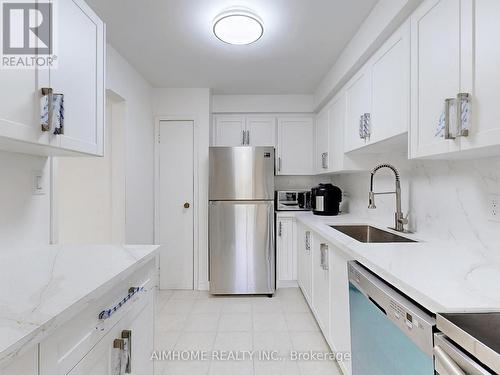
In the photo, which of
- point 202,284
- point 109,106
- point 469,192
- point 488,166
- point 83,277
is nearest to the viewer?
point 83,277

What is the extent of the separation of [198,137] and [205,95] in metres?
0.50

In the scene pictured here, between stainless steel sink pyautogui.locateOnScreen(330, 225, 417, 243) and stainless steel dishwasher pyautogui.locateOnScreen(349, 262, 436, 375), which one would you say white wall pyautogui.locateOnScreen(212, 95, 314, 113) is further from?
stainless steel dishwasher pyautogui.locateOnScreen(349, 262, 436, 375)

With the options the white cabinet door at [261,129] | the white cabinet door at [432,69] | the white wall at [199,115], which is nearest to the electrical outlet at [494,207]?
the white cabinet door at [432,69]

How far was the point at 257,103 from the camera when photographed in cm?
329

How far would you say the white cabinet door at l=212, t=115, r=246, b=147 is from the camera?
3.32 meters

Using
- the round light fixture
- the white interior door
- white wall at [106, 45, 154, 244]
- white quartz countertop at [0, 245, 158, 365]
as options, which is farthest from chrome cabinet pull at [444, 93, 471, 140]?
the white interior door

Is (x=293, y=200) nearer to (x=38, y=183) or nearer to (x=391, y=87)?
(x=391, y=87)

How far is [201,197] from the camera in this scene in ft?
9.99

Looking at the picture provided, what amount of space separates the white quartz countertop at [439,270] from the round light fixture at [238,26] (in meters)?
1.53

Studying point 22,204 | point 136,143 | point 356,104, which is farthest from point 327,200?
point 22,204

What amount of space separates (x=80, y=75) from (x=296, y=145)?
2.57 metres

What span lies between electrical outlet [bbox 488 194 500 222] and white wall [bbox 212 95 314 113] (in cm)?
238

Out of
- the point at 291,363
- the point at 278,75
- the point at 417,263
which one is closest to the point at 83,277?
the point at 417,263

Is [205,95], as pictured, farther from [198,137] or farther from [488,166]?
[488,166]
